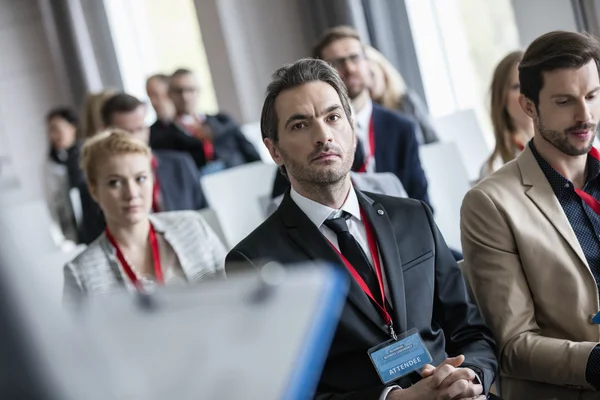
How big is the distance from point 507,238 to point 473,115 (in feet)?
10.6

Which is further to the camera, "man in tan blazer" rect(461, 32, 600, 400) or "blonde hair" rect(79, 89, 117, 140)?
"blonde hair" rect(79, 89, 117, 140)

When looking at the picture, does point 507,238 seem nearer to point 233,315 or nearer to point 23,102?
point 233,315

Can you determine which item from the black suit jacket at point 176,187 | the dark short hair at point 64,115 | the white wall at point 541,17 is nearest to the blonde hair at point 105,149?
the black suit jacket at point 176,187

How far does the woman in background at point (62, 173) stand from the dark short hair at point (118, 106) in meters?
1.54

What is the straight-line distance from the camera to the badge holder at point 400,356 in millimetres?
1960

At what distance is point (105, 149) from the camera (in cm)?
352

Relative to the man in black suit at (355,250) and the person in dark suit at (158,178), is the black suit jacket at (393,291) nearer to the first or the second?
the man in black suit at (355,250)

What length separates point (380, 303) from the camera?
2.11 metres

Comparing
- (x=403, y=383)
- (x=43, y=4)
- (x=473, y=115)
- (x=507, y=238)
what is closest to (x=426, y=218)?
Result: (x=507, y=238)

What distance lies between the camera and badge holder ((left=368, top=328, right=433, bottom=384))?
6.43 feet

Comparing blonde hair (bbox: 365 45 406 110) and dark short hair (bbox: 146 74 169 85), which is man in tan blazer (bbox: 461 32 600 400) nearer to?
blonde hair (bbox: 365 45 406 110)

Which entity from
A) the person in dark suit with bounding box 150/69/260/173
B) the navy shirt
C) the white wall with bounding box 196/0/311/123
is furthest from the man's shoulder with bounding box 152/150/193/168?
the white wall with bounding box 196/0/311/123

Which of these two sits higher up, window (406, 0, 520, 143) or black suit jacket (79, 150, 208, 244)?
window (406, 0, 520, 143)

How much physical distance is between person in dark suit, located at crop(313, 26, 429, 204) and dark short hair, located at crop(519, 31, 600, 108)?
1.47m
